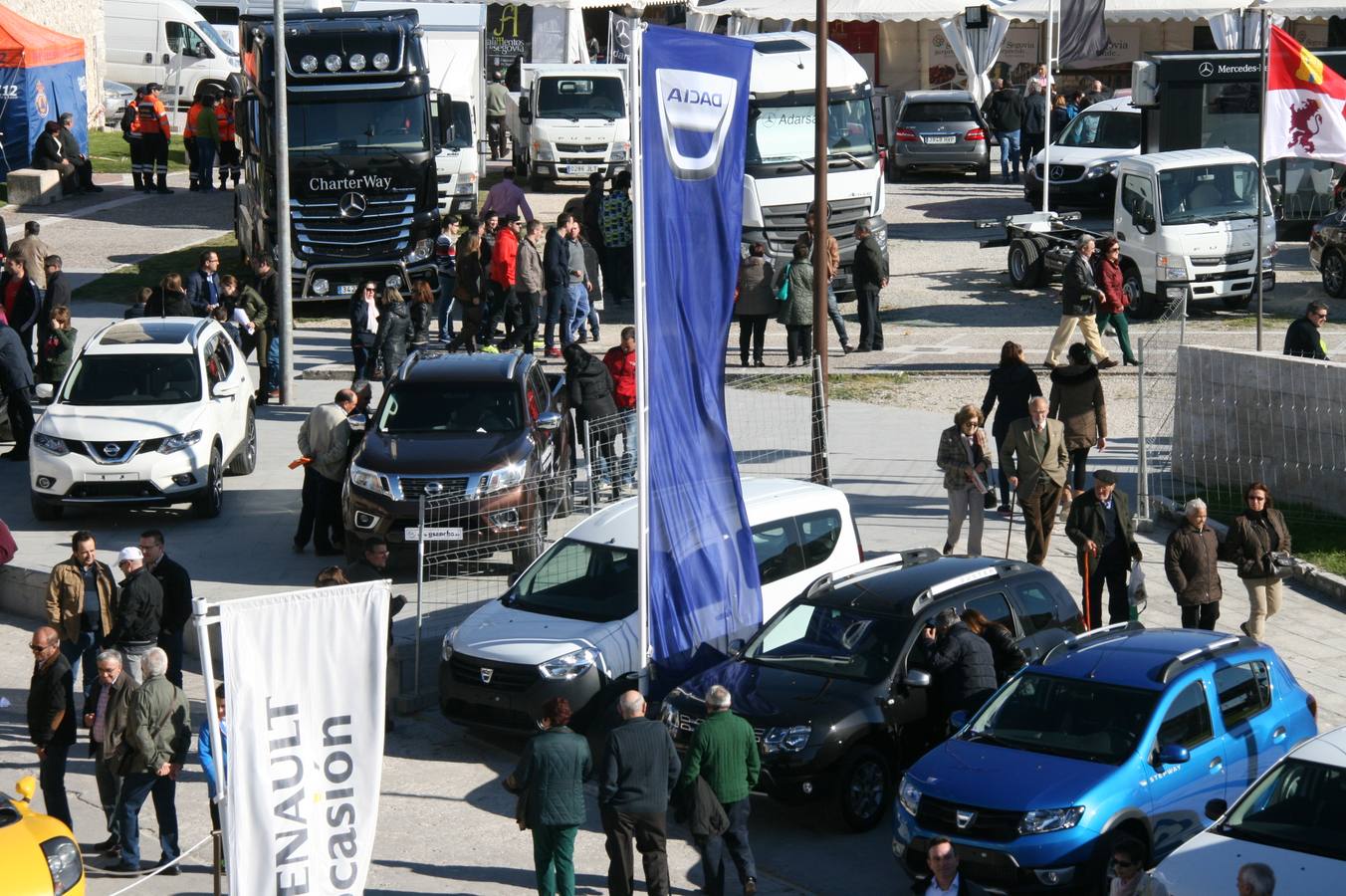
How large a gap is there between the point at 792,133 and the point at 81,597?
16.6 m

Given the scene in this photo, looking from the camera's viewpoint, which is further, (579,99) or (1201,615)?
(579,99)

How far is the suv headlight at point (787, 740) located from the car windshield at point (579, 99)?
28194mm

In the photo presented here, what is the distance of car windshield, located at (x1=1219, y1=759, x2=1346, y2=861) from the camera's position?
9586 millimetres

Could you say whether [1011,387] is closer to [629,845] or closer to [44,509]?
[629,845]

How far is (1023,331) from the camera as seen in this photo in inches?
1091

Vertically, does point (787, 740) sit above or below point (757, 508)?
below

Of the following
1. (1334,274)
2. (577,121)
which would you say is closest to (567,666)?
(1334,274)

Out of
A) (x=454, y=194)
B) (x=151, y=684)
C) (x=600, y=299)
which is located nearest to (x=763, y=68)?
(x=600, y=299)

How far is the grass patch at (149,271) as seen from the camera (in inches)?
1177

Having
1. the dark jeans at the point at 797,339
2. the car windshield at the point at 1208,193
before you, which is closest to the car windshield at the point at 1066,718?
the dark jeans at the point at 797,339

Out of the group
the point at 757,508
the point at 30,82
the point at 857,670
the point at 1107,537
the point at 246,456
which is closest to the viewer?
the point at 857,670

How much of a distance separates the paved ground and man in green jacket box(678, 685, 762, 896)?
0.48 meters

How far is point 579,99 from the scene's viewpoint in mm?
39000

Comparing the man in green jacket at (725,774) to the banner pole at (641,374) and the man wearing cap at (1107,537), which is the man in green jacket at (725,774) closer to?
the banner pole at (641,374)
